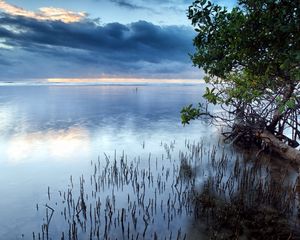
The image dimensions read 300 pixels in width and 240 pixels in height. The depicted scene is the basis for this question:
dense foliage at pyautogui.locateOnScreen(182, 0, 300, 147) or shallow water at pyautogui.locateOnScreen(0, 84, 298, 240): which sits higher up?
dense foliage at pyautogui.locateOnScreen(182, 0, 300, 147)

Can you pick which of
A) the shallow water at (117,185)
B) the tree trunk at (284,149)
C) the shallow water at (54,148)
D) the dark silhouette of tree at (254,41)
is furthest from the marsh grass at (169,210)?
the dark silhouette of tree at (254,41)

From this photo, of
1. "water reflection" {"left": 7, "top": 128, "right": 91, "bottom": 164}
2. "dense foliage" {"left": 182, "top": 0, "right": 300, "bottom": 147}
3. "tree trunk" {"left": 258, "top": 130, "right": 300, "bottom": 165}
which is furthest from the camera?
"water reflection" {"left": 7, "top": 128, "right": 91, "bottom": 164}

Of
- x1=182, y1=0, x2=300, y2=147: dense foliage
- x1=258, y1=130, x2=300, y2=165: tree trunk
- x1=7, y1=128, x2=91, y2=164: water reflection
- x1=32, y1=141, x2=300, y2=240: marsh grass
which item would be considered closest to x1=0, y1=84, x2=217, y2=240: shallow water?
x1=7, y1=128, x2=91, y2=164: water reflection

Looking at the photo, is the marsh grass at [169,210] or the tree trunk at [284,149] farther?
the tree trunk at [284,149]

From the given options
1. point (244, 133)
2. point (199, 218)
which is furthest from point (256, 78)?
point (244, 133)

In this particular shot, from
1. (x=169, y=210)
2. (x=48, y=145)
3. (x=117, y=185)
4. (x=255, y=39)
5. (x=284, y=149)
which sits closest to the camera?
(x=255, y=39)

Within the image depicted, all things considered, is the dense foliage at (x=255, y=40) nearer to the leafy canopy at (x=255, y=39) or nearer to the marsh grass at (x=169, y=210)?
the leafy canopy at (x=255, y=39)

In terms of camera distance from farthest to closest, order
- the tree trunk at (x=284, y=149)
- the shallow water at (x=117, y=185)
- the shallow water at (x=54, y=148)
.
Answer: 1. the tree trunk at (x=284, y=149)
2. the shallow water at (x=54, y=148)
3. the shallow water at (x=117, y=185)

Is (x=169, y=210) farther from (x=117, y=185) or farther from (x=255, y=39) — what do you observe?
(x=255, y=39)

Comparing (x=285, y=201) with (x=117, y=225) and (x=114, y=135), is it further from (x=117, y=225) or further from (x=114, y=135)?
(x=114, y=135)

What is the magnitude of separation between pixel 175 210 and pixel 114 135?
11633 mm

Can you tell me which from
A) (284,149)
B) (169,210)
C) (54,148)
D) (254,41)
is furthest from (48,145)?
(254,41)

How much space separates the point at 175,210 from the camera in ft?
23.2

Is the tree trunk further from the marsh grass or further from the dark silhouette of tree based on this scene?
the dark silhouette of tree
